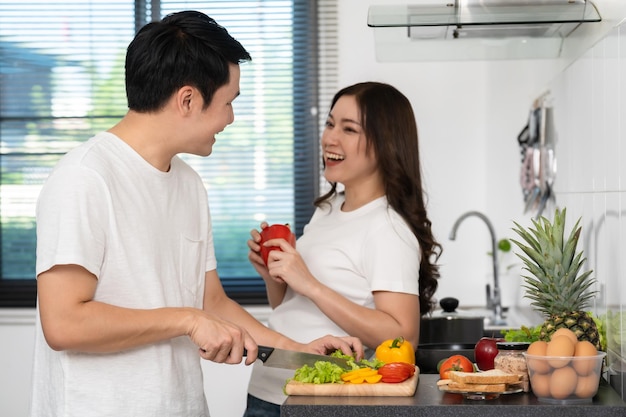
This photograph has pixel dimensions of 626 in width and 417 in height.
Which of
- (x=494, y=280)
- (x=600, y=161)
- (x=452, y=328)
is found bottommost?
(x=452, y=328)

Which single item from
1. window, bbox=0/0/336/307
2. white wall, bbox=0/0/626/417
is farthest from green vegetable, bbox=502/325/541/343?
window, bbox=0/0/336/307

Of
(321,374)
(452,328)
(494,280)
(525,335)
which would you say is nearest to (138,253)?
(321,374)

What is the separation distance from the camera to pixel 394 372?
1715 millimetres

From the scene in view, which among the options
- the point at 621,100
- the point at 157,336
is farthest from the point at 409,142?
the point at 157,336

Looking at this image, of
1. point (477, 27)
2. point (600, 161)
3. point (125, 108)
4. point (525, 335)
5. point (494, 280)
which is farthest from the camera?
point (125, 108)

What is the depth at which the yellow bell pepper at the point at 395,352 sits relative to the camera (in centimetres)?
188

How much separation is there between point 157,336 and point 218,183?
2612 millimetres

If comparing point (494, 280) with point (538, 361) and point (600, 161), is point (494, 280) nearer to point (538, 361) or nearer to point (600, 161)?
point (600, 161)

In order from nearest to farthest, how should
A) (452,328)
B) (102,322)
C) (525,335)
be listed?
(102,322) → (525,335) → (452,328)

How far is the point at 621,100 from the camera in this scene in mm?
1848

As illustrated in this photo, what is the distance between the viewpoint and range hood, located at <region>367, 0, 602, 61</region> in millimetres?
2188

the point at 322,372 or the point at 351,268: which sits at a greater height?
the point at 351,268

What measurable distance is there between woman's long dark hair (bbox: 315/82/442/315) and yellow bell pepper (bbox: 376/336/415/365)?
0.40 metres

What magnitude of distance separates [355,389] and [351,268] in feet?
1.81
